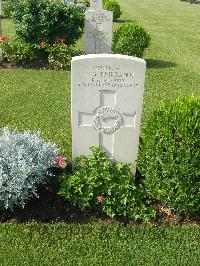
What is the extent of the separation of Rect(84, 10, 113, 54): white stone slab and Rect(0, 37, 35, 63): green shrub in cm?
233

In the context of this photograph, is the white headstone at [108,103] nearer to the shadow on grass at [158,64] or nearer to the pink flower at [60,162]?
the pink flower at [60,162]

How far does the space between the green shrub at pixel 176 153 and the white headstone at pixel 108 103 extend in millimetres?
346

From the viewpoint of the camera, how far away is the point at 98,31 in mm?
13531

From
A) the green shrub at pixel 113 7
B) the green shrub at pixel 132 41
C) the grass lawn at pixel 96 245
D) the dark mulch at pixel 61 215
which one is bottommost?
the grass lawn at pixel 96 245

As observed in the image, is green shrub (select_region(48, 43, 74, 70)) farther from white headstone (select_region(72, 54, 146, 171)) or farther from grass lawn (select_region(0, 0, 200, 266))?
white headstone (select_region(72, 54, 146, 171))

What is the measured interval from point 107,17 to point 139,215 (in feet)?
31.4

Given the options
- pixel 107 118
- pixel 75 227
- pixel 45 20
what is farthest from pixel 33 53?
pixel 75 227

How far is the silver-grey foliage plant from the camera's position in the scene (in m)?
4.68

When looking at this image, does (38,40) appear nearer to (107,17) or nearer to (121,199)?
(107,17)

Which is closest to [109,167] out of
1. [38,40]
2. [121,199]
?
[121,199]

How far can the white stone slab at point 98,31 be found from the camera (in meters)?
13.1

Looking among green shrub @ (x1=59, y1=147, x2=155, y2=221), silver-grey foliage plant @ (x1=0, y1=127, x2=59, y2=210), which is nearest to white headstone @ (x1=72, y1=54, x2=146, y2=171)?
green shrub @ (x1=59, y1=147, x2=155, y2=221)

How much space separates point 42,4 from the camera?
40.1 feet

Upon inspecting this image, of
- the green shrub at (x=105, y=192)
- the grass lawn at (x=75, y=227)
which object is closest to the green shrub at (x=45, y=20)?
the grass lawn at (x=75, y=227)
